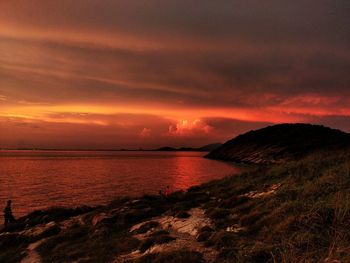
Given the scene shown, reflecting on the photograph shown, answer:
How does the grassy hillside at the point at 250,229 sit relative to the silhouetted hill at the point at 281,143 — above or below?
below

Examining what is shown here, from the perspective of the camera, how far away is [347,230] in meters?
9.48

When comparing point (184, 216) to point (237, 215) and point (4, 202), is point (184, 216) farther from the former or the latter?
point (4, 202)

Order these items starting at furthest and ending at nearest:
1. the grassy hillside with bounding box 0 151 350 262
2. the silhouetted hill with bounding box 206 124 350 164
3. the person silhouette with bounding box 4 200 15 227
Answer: the silhouetted hill with bounding box 206 124 350 164
the person silhouette with bounding box 4 200 15 227
the grassy hillside with bounding box 0 151 350 262

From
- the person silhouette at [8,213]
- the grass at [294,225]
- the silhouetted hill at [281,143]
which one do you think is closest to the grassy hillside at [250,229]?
the grass at [294,225]

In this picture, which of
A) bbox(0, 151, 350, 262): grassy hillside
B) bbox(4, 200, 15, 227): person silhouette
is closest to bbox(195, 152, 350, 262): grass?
bbox(0, 151, 350, 262): grassy hillside

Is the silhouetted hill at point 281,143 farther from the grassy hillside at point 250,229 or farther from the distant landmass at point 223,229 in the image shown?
the grassy hillside at point 250,229

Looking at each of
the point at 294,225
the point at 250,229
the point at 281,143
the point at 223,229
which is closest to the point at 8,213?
the point at 223,229

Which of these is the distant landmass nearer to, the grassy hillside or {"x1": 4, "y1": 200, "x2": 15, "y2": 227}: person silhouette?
the grassy hillside

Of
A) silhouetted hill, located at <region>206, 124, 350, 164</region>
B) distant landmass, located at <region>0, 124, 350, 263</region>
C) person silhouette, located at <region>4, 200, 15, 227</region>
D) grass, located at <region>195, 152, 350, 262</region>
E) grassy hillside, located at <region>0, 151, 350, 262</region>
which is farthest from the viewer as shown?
silhouetted hill, located at <region>206, 124, 350, 164</region>

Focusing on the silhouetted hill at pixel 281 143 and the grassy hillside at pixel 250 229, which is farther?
the silhouetted hill at pixel 281 143

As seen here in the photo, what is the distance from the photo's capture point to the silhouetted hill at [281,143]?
443ft

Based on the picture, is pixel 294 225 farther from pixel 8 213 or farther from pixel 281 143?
pixel 281 143

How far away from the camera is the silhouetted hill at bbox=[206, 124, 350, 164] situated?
5310 inches

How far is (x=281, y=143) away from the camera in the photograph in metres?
153
